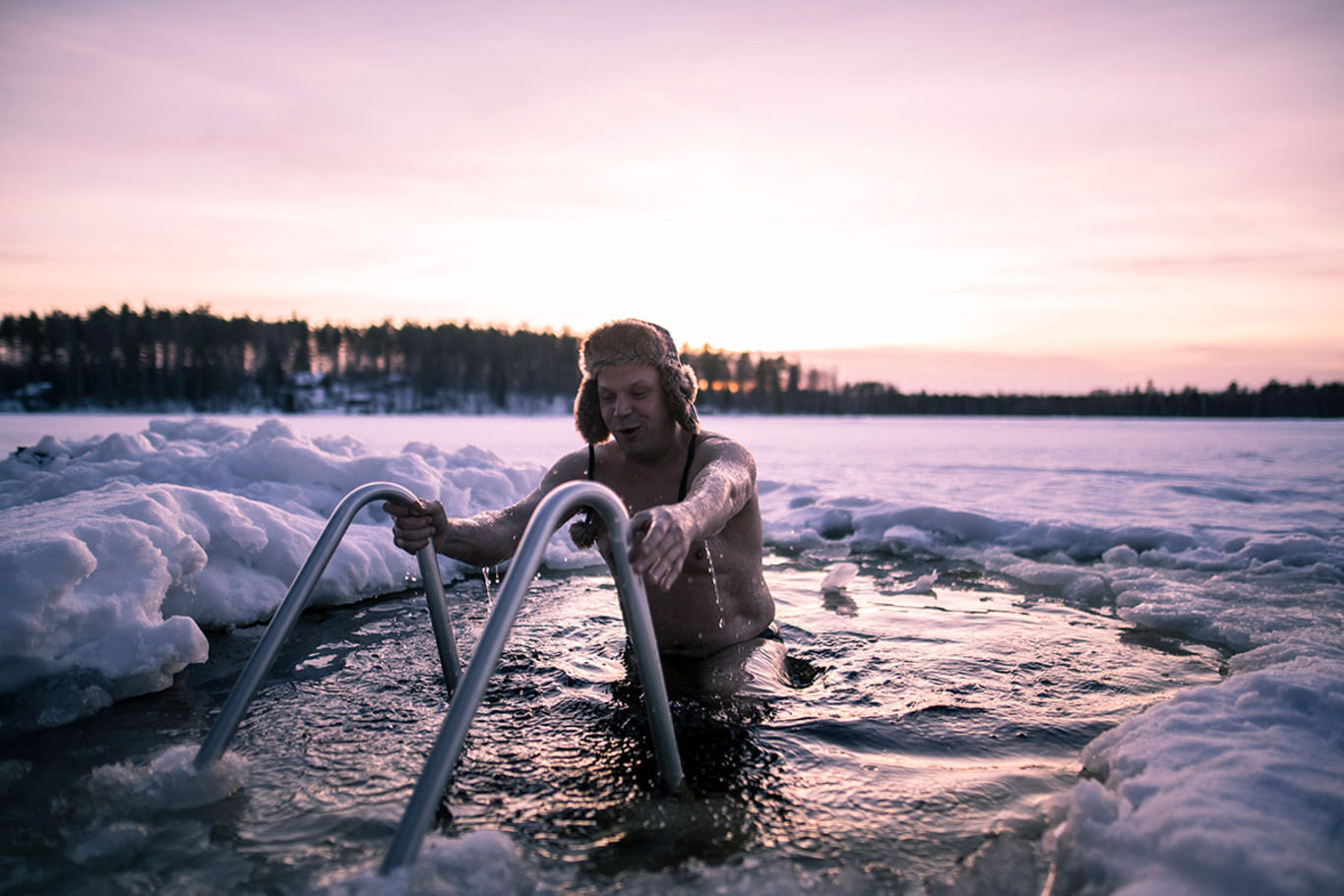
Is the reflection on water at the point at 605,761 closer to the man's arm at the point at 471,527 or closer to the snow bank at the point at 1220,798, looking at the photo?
the snow bank at the point at 1220,798

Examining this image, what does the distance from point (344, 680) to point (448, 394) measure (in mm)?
70550

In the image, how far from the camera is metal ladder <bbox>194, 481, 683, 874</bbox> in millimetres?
1395

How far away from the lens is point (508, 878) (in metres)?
1.61

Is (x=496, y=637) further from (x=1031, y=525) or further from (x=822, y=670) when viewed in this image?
(x=1031, y=525)

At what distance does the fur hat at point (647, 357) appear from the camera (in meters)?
2.65

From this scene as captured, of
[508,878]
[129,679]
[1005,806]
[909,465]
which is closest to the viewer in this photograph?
[508,878]

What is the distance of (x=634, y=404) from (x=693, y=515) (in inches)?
34.3

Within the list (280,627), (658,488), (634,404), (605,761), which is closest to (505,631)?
(280,627)

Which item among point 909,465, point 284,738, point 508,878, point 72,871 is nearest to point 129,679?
point 284,738

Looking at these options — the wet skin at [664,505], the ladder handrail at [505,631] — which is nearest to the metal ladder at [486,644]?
the ladder handrail at [505,631]

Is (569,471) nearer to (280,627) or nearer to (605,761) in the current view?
(605,761)

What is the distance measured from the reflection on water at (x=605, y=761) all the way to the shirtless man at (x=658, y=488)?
0.31 metres

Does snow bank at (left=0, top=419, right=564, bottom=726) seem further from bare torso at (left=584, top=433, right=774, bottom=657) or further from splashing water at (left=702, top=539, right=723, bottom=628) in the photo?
splashing water at (left=702, top=539, right=723, bottom=628)

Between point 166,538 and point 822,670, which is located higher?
point 166,538
